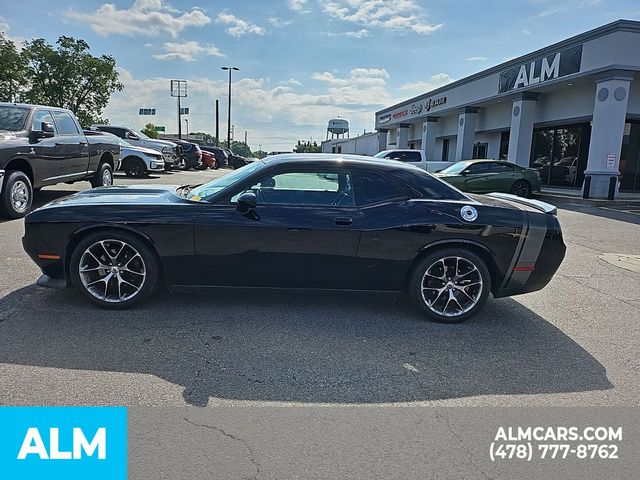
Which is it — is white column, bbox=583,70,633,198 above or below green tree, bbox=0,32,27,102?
below

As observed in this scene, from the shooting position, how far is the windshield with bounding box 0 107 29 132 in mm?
8336

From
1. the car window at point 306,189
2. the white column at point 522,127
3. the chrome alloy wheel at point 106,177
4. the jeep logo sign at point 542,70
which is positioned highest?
the jeep logo sign at point 542,70

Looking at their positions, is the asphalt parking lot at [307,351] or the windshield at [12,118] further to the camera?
the windshield at [12,118]

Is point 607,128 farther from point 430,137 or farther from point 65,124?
point 430,137

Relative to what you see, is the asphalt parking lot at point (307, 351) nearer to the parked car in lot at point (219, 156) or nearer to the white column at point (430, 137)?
the white column at point (430, 137)

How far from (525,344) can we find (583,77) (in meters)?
16.1

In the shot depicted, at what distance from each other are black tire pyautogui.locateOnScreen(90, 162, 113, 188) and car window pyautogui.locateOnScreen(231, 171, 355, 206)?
792 cm

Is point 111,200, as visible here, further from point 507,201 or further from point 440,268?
point 507,201

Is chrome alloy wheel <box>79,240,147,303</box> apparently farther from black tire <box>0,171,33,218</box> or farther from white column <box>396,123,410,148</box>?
white column <box>396,123,410,148</box>

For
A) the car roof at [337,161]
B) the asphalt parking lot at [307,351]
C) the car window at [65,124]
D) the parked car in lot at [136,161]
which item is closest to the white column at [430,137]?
the parked car in lot at [136,161]

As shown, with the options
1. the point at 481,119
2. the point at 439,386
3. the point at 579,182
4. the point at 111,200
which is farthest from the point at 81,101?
the point at 439,386

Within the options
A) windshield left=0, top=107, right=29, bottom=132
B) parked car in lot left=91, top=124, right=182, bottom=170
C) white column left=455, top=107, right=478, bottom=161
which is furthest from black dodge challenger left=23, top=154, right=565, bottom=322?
white column left=455, top=107, right=478, bottom=161

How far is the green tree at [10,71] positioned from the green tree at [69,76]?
5.13ft

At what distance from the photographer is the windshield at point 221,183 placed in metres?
4.44
